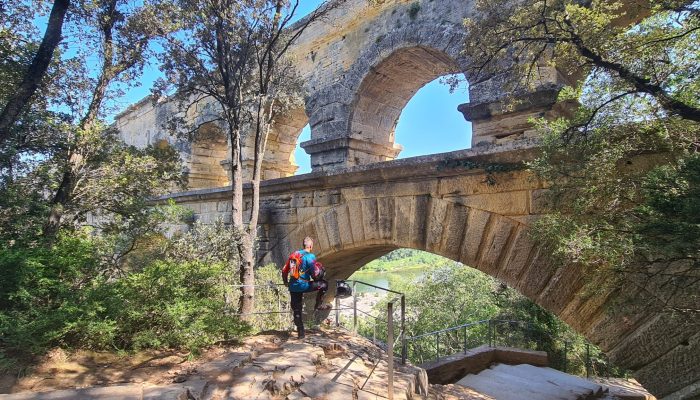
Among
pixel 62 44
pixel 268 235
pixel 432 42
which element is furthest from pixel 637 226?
pixel 62 44

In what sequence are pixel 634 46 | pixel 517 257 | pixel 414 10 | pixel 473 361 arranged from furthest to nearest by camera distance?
pixel 473 361
pixel 414 10
pixel 517 257
pixel 634 46

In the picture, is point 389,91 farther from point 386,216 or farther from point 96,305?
point 96,305

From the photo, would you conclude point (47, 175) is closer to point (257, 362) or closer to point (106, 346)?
point (106, 346)

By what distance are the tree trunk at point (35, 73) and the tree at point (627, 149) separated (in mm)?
4562

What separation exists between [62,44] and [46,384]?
169 inches

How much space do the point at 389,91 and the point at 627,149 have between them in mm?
4484

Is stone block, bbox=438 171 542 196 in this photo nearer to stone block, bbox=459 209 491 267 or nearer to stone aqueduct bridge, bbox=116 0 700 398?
stone aqueduct bridge, bbox=116 0 700 398

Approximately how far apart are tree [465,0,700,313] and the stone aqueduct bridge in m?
0.41

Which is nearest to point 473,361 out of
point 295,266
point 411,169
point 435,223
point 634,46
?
point 435,223

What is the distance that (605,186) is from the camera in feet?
9.61

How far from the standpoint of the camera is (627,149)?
296 centimetres

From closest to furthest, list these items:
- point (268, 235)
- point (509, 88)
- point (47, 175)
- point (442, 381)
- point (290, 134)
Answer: point (509, 88) → point (47, 175) → point (442, 381) → point (268, 235) → point (290, 134)

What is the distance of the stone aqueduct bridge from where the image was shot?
340 centimetres

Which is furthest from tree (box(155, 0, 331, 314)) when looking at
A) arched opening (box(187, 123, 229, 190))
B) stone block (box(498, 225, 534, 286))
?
arched opening (box(187, 123, 229, 190))
